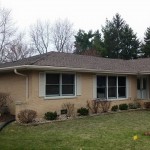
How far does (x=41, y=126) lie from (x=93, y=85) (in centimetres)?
Answer: 573

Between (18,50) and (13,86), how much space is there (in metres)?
26.6

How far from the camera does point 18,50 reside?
135 feet

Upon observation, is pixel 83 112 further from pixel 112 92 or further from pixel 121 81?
pixel 121 81

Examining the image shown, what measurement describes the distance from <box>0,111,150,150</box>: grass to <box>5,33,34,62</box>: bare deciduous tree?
1114 inches

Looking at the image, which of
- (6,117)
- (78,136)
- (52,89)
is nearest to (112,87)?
(52,89)

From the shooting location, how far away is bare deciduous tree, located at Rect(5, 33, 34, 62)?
129 ft

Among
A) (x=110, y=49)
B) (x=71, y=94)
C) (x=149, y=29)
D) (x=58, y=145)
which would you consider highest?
(x=149, y=29)

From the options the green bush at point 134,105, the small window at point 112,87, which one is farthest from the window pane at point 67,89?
the green bush at point 134,105

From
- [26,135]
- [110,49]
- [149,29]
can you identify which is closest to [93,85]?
[26,135]

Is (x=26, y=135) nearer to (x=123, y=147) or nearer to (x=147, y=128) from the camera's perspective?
(x=123, y=147)

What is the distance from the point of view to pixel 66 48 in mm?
46812

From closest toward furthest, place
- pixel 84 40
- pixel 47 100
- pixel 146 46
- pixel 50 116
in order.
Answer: pixel 50 116 < pixel 47 100 < pixel 146 46 < pixel 84 40

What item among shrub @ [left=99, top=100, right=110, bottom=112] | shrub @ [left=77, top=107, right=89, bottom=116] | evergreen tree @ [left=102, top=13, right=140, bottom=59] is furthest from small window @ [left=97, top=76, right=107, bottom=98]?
evergreen tree @ [left=102, top=13, right=140, bottom=59]

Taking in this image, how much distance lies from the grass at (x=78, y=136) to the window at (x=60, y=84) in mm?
2566
